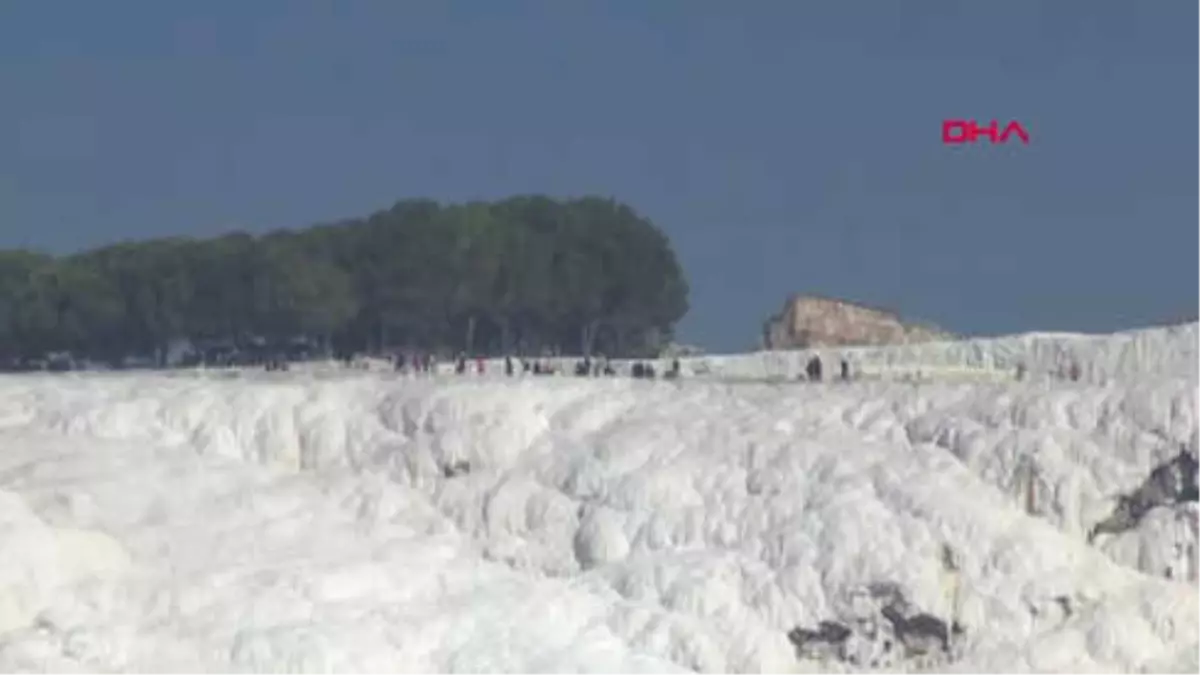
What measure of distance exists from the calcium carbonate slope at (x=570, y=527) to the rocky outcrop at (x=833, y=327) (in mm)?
31919

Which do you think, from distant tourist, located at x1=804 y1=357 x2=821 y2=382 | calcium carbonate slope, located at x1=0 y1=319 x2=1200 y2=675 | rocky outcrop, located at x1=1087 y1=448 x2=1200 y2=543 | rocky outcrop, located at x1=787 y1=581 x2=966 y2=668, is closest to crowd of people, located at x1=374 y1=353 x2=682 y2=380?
distant tourist, located at x1=804 y1=357 x2=821 y2=382

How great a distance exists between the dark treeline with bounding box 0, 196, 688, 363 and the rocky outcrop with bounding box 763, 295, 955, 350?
9.22 meters

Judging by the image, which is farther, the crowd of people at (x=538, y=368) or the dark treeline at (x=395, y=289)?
the dark treeline at (x=395, y=289)

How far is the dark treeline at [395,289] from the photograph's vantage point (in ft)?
283

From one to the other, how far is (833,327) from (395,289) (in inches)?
660

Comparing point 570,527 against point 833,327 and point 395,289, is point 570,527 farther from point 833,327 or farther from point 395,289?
point 395,289

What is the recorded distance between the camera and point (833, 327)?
78438 millimetres

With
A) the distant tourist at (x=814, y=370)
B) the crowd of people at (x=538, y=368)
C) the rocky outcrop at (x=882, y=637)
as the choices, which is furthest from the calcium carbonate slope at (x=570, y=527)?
the crowd of people at (x=538, y=368)

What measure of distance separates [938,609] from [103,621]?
42.2 feet

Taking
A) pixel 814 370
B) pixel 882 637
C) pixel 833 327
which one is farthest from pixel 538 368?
pixel 882 637

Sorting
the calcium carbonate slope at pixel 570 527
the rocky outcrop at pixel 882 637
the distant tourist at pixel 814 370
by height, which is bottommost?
the rocky outcrop at pixel 882 637

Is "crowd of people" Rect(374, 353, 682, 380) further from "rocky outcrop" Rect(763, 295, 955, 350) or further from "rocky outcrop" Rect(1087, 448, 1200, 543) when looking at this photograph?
"rocky outcrop" Rect(1087, 448, 1200, 543)

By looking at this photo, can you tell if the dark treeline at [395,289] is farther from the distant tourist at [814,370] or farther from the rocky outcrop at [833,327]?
the distant tourist at [814,370]

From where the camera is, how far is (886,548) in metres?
38.9
